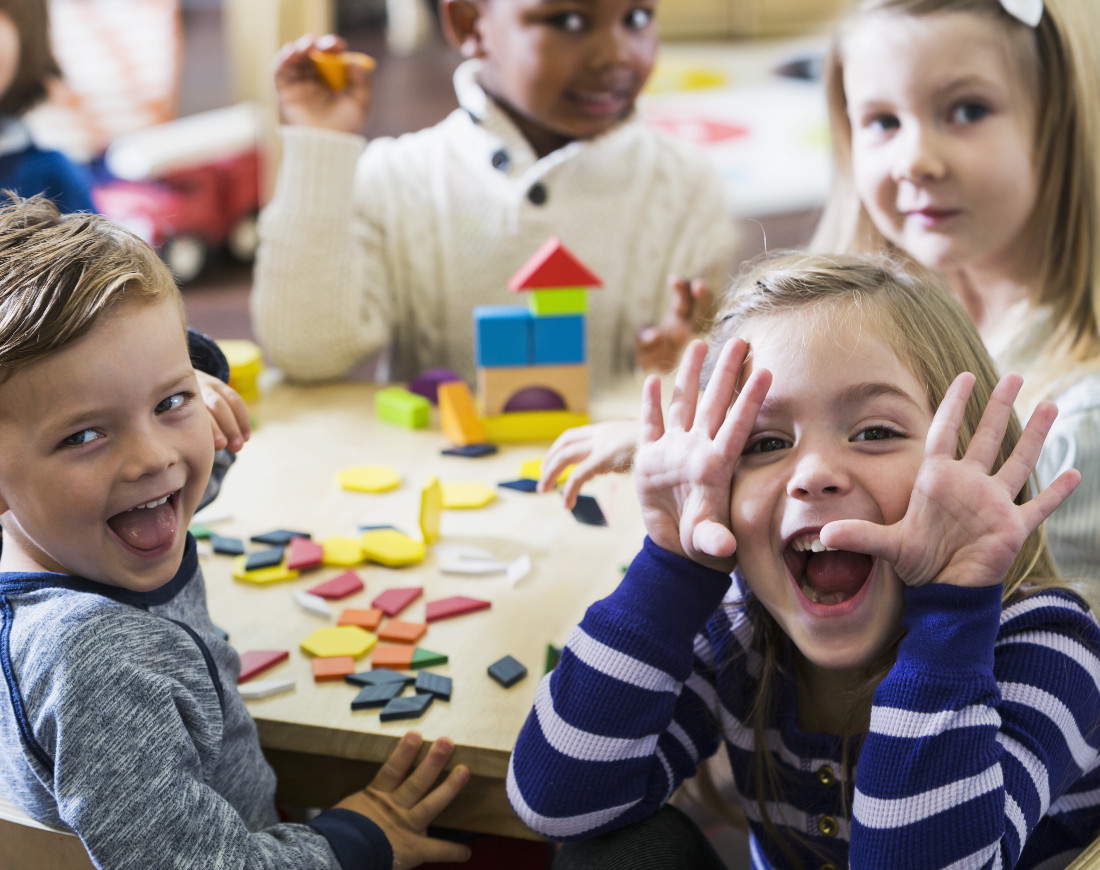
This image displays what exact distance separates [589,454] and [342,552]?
9.2 inches

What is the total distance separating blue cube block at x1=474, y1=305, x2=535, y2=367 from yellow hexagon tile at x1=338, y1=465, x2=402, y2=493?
0.17 meters

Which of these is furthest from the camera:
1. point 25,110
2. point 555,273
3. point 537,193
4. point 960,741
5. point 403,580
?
point 25,110

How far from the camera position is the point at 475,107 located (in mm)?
1552

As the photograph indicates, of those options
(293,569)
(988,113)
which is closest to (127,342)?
(293,569)

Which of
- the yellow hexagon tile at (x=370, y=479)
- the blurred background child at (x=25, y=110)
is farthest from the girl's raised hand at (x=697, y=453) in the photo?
the blurred background child at (x=25, y=110)

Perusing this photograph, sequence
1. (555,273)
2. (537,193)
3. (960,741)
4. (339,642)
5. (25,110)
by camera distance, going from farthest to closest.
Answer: (25,110) < (537,193) < (555,273) < (339,642) < (960,741)

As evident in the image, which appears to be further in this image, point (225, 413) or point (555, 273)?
point (555, 273)

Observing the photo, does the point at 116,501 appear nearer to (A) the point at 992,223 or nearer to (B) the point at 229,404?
(B) the point at 229,404

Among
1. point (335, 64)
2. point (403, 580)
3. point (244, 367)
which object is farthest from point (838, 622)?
point (335, 64)

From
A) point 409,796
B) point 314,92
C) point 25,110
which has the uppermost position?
point 314,92

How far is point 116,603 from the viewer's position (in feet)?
2.55

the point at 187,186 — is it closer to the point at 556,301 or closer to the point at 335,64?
the point at 335,64

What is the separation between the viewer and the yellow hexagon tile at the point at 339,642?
94 cm

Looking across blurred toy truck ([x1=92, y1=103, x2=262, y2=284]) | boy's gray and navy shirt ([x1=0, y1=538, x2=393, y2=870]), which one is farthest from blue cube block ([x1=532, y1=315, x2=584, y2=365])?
blurred toy truck ([x1=92, y1=103, x2=262, y2=284])
